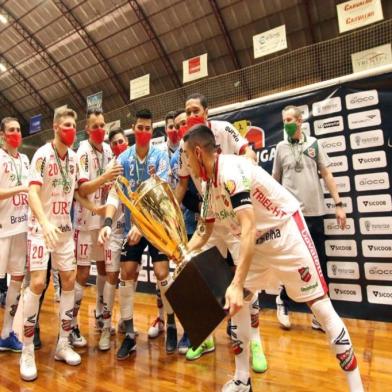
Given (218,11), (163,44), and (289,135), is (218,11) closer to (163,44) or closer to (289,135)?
(163,44)

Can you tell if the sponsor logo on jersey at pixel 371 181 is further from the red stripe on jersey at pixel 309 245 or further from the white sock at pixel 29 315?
the white sock at pixel 29 315

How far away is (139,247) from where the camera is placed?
9.05 feet

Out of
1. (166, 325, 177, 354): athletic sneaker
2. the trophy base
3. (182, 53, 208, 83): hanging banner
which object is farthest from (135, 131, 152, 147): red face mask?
(182, 53, 208, 83): hanging banner

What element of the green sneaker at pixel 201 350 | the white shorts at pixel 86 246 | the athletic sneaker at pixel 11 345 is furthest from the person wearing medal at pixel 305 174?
the athletic sneaker at pixel 11 345

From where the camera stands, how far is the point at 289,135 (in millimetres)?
3270

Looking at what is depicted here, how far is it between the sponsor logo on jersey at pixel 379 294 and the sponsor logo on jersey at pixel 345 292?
9 centimetres

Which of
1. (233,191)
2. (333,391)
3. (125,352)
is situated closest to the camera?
(233,191)

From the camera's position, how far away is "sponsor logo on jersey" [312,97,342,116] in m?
3.49

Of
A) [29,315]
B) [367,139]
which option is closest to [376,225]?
[367,139]

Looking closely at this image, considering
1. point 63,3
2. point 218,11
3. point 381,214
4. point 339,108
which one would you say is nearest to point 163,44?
point 218,11

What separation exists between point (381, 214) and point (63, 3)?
12.1m

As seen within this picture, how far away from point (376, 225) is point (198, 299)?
2.51 metres

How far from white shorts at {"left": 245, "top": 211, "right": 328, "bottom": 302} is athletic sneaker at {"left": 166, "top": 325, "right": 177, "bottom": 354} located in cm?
127

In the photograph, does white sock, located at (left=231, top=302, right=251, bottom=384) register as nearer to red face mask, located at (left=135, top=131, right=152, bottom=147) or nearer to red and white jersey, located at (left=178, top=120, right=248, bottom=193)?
red and white jersey, located at (left=178, top=120, right=248, bottom=193)
